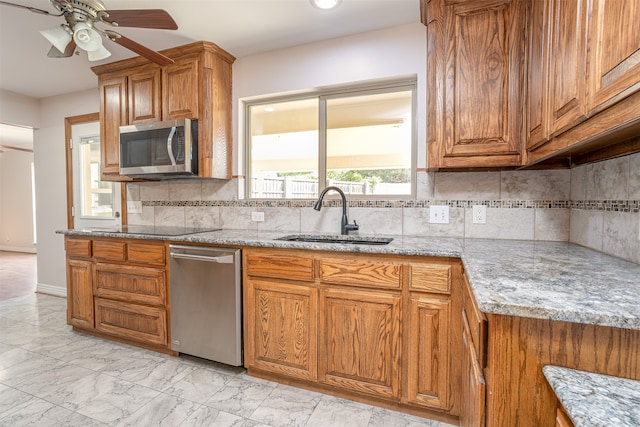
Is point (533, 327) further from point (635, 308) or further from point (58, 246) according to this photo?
point (58, 246)

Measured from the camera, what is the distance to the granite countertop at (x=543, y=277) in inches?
28.3

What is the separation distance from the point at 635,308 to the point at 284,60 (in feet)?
8.41

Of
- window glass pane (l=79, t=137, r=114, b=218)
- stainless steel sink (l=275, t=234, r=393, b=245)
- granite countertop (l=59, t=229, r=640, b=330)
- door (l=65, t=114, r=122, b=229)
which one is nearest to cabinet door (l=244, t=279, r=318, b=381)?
granite countertop (l=59, t=229, r=640, b=330)

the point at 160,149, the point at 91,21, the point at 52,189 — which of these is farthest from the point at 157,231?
the point at 52,189

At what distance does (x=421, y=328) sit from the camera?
5.32 feet

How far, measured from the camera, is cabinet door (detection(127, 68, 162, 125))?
2621 millimetres

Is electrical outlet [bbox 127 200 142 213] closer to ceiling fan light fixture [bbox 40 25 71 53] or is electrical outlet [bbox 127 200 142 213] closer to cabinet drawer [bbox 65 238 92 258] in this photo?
cabinet drawer [bbox 65 238 92 258]

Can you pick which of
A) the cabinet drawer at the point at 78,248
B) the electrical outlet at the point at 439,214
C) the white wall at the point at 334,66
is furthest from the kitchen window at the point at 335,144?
the cabinet drawer at the point at 78,248

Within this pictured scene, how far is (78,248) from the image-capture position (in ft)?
8.66

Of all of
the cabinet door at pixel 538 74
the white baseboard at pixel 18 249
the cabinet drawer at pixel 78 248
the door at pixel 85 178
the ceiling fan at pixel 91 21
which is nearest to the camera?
the cabinet door at pixel 538 74

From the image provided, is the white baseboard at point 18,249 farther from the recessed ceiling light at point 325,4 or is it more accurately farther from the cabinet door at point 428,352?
the cabinet door at point 428,352

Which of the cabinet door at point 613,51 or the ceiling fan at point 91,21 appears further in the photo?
the ceiling fan at point 91,21

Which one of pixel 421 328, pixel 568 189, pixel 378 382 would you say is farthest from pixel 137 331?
pixel 568 189

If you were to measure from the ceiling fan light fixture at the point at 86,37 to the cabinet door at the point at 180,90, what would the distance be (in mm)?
811
